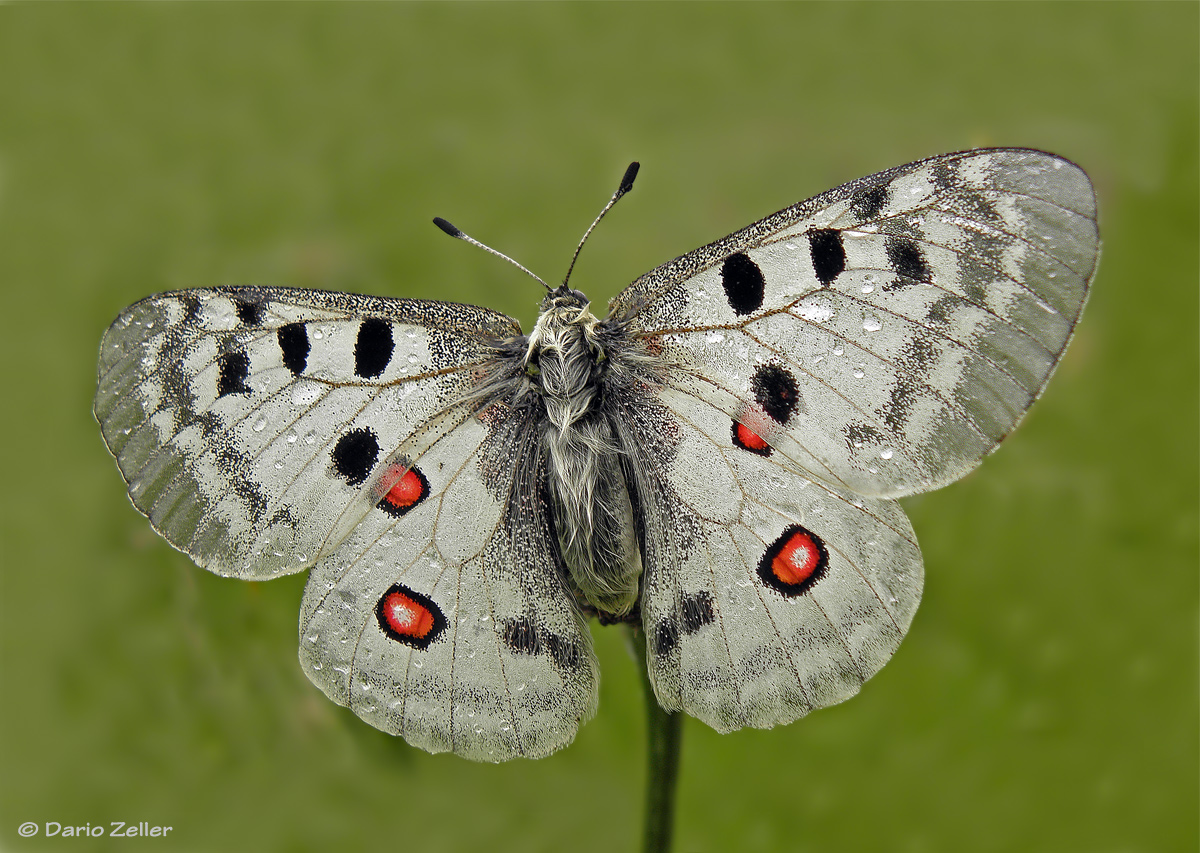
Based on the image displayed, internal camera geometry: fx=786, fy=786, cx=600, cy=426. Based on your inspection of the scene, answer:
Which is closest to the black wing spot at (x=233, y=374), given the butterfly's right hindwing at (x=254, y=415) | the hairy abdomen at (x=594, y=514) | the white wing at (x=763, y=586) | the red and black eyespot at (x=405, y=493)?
the butterfly's right hindwing at (x=254, y=415)

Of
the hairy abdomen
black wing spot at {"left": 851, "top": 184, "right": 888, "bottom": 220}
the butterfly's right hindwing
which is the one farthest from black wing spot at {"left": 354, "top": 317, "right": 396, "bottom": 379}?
black wing spot at {"left": 851, "top": 184, "right": 888, "bottom": 220}

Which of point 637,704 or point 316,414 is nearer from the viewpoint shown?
point 316,414

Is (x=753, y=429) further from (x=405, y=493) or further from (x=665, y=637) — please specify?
(x=405, y=493)

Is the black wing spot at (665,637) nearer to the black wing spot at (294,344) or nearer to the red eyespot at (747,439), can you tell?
the red eyespot at (747,439)

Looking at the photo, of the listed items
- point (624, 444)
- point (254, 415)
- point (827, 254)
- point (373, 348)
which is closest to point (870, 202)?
point (827, 254)

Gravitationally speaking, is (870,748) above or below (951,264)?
below

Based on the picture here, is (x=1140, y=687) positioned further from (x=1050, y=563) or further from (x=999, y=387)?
(x=999, y=387)

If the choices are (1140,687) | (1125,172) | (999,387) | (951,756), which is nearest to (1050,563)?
(1140,687)
